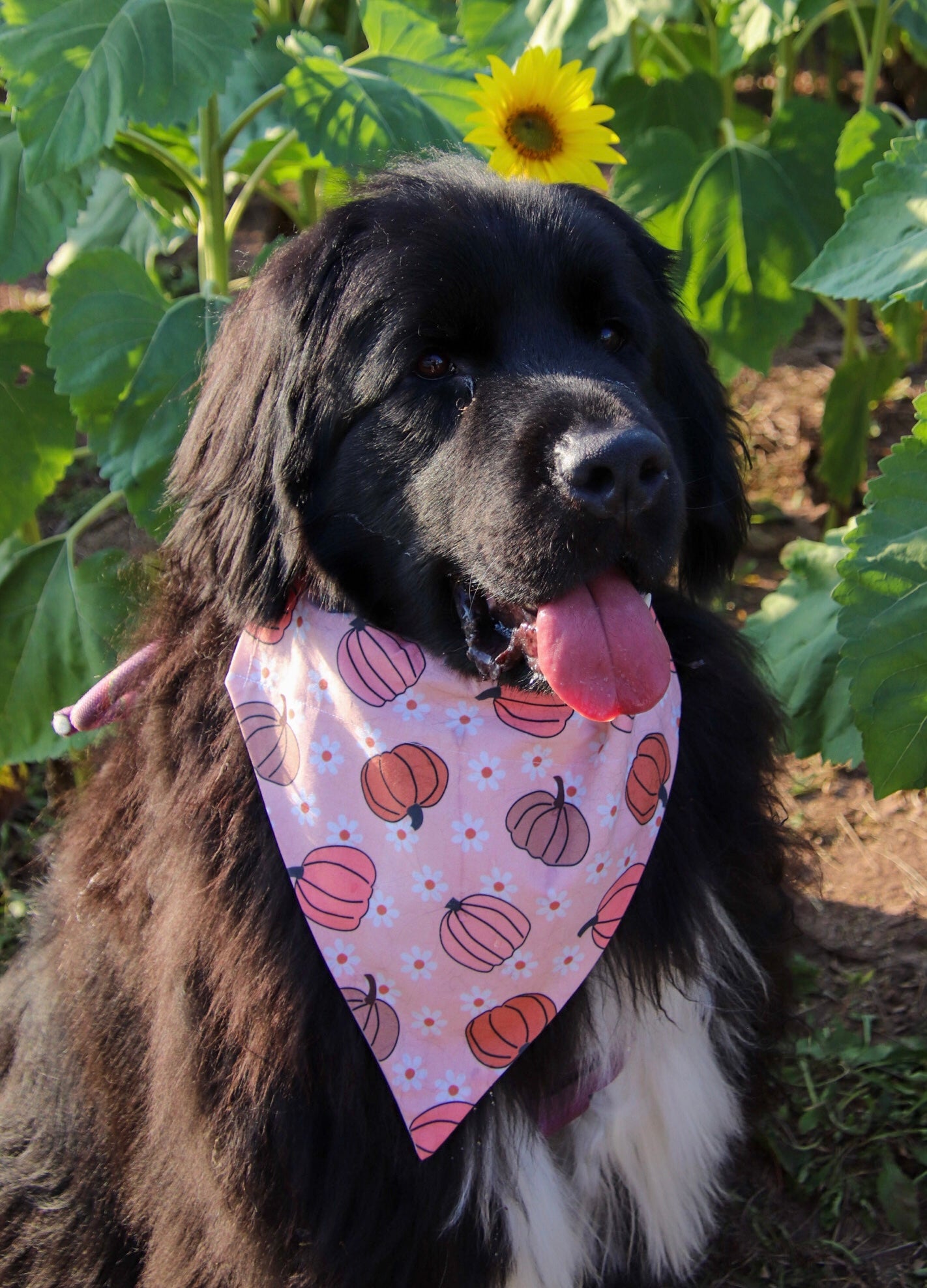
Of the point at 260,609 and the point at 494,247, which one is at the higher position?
the point at 494,247

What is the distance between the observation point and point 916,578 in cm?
195

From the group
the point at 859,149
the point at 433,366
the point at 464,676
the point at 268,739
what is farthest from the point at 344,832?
the point at 859,149

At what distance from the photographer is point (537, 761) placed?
1.82 m

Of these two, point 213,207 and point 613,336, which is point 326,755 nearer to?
point 613,336

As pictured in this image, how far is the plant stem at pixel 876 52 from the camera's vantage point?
10.0 ft

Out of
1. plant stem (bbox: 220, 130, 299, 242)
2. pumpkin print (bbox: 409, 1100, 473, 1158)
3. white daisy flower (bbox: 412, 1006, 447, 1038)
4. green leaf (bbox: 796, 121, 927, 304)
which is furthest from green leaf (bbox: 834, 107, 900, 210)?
pumpkin print (bbox: 409, 1100, 473, 1158)

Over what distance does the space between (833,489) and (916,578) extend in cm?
156

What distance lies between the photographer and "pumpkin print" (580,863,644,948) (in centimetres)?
183

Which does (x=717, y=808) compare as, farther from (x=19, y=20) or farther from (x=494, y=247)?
(x=19, y=20)

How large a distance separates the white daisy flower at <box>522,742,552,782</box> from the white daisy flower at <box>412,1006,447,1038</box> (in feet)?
1.22

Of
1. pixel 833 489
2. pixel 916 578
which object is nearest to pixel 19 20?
pixel 916 578

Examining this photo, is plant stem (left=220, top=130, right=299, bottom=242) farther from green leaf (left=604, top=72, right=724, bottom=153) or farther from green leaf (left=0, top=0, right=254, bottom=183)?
green leaf (left=604, top=72, right=724, bottom=153)

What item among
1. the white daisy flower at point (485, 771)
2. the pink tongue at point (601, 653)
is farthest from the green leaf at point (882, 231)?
the white daisy flower at point (485, 771)

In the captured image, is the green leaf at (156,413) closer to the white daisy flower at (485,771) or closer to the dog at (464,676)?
the dog at (464,676)
